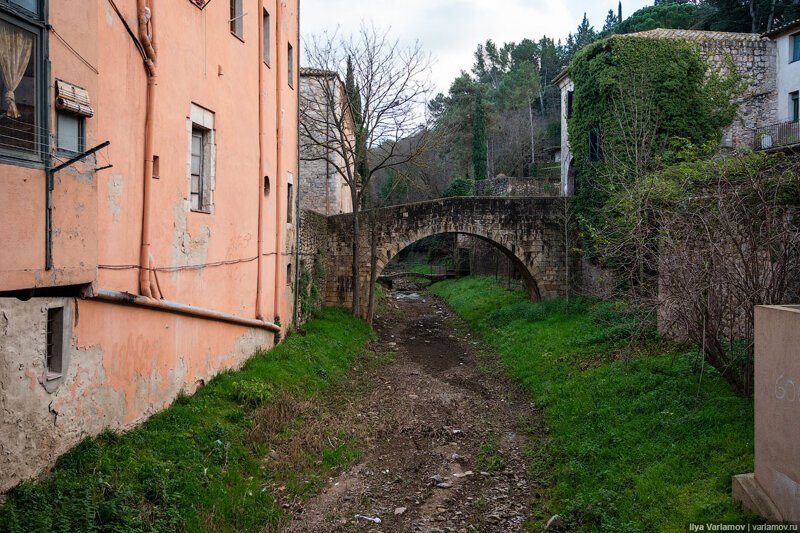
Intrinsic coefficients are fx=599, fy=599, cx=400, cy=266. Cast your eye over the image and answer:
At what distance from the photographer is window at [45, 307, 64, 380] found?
6102mm

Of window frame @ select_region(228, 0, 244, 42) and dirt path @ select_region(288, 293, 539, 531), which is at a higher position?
window frame @ select_region(228, 0, 244, 42)

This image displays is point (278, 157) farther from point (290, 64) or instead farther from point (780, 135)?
point (780, 135)

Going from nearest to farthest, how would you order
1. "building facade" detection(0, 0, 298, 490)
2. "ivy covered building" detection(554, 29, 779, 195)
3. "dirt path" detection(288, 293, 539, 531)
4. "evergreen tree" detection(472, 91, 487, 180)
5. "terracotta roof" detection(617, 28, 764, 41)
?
"building facade" detection(0, 0, 298, 490) < "dirt path" detection(288, 293, 539, 531) < "ivy covered building" detection(554, 29, 779, 195) < "terracotta roof" detection(617, 28, 764, 41) < "evergreen tree" detection(472, 91, 487, 180)

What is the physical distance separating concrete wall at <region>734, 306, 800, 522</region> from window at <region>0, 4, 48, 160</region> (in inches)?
270

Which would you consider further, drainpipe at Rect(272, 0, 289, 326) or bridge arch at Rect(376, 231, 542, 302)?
bridge arch at Rect(376, 231, 542, 302)

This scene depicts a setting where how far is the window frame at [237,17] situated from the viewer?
11117 millimetres

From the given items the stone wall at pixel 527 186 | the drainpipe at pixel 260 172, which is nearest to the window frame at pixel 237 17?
the drainpipe at pixel 260 172

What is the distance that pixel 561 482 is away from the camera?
25.4ft

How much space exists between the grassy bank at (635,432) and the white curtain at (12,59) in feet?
23.0

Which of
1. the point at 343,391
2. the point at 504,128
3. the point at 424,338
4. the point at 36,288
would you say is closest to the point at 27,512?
the point at 36,288

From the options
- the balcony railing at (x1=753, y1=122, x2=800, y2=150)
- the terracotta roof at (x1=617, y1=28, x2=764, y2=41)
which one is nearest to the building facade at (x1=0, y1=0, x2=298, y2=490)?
the terracotta roof at (x1=617, y1=28, x2=764, y2=41)

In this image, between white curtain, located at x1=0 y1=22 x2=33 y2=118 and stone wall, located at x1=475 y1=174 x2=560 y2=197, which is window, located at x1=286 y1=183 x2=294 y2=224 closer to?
white curtain, located at x1=0 y1=22 x2=33 y2=118

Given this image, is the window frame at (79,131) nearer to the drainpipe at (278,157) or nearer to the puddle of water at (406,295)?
the drainpipe at (278,157)

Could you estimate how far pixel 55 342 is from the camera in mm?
6129
